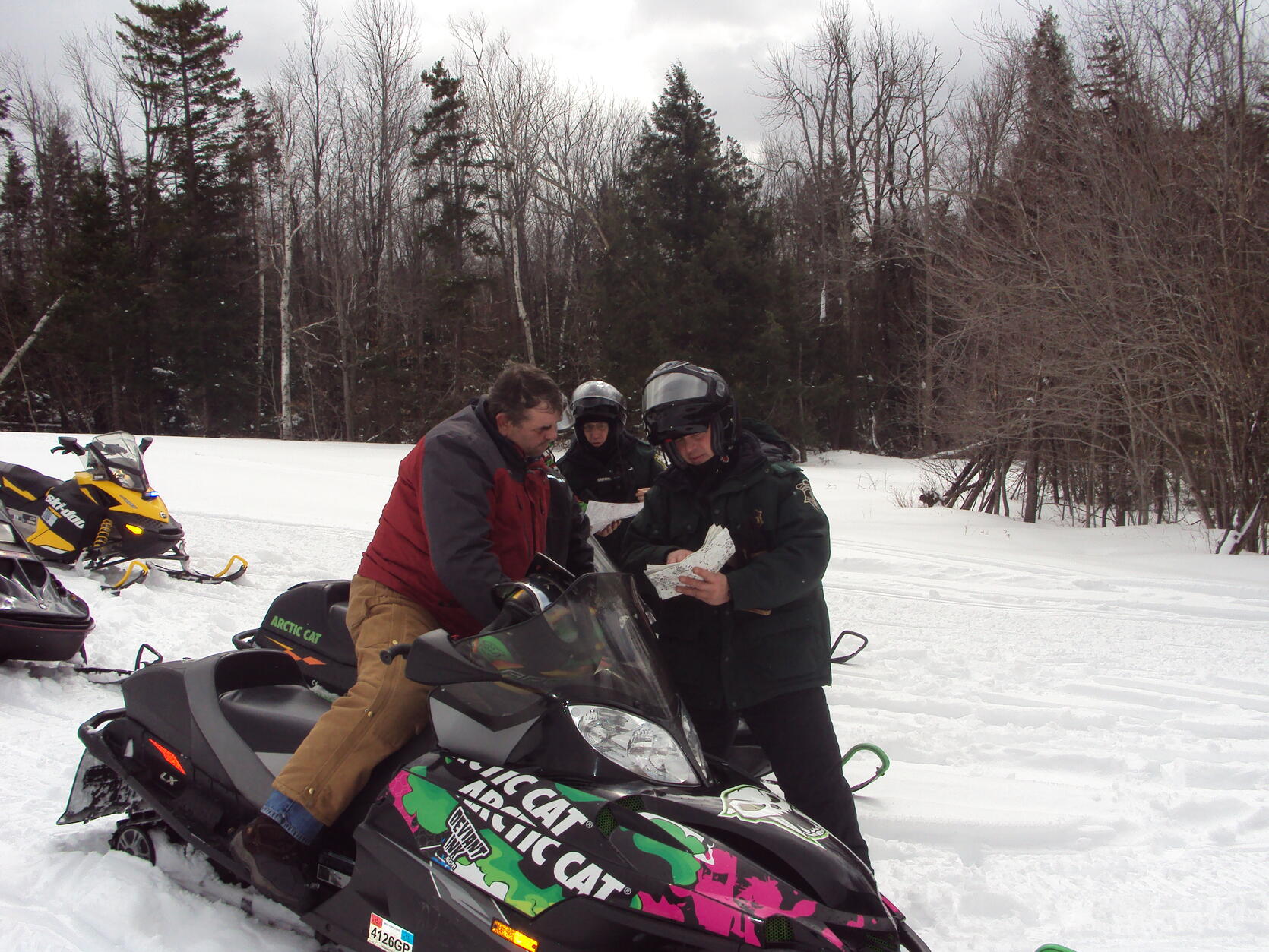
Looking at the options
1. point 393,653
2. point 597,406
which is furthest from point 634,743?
point 597,406

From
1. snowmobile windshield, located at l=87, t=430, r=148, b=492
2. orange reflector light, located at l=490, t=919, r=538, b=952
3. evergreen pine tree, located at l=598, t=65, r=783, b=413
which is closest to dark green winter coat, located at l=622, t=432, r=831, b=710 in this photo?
orange reflector light, located at l=490, t=919, r=538, b=952

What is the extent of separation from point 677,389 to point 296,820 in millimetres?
1496

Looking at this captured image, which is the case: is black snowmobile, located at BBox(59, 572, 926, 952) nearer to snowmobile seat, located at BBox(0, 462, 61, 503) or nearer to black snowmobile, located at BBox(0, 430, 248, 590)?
black snowmobile, located at BBox(0, 430, 248, 590)

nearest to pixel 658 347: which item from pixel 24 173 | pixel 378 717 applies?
pixel 378 717

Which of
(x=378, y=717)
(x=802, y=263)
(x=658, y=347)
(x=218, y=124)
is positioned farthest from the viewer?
(x=802, y=263)

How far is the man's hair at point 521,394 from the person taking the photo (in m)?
2.49

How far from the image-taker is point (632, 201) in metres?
24.5

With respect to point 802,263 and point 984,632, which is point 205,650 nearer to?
point 984,632

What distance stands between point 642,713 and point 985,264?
9.67m

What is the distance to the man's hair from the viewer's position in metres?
2.49

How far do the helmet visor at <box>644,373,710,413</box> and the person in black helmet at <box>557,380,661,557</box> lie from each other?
2147 millimetres

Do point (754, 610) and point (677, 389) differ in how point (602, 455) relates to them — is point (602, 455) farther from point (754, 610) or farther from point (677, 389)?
point (754, 610)

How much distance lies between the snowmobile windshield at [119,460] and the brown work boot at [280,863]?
4955mm

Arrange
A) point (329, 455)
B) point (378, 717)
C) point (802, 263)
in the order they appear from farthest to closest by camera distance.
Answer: point (802, 263) → point (329, 455) → point (378, 717)
